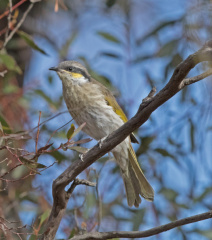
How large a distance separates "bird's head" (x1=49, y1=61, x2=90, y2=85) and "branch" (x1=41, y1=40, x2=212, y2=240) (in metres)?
1.20

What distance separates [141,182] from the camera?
116 inches

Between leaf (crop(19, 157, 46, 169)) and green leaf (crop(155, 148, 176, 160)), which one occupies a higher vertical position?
green leaf (crop(155, 148, 176, 160))

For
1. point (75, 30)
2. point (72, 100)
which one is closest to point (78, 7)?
point (75, 30)

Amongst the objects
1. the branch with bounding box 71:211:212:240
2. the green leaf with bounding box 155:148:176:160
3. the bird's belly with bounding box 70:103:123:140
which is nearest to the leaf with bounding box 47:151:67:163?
the bird's belly with bounding box 70:103:123:140

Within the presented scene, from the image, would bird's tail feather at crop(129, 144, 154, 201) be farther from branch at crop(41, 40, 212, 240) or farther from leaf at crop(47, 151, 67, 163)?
→ branch at crop(41, 40, 212, 240)

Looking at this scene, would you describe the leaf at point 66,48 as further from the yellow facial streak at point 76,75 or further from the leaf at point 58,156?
the leaf at point 58,156

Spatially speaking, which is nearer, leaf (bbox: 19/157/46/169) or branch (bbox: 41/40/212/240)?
branch (bbox: 41/40/212/240)

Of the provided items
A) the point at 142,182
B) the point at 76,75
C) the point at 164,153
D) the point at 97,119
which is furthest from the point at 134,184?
the point at 76,75

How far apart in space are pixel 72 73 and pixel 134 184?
0.93 meters

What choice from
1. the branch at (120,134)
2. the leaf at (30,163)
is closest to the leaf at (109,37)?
the branch at (120,134)

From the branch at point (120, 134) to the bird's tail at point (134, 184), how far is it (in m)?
0.83

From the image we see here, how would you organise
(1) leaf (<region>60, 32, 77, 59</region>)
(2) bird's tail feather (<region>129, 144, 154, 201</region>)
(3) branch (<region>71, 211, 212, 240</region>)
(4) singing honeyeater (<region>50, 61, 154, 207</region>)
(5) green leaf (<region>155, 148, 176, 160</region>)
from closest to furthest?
(3) branch (<region>71, 211, 212, 240</region>), (2) bird's tail feather (<region>129, 144, 154, 201</region>), (4) singing honeyeater (<region>50, 61, 154, 207</region>), (5) green leaf (<region>155, 148, 176, 160</region>), (1) leaf (<region>60, 32, 77, 59</region>)

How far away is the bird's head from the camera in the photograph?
3.28 metres

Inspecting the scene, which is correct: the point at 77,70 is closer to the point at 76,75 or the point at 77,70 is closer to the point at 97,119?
the point at 76,75
